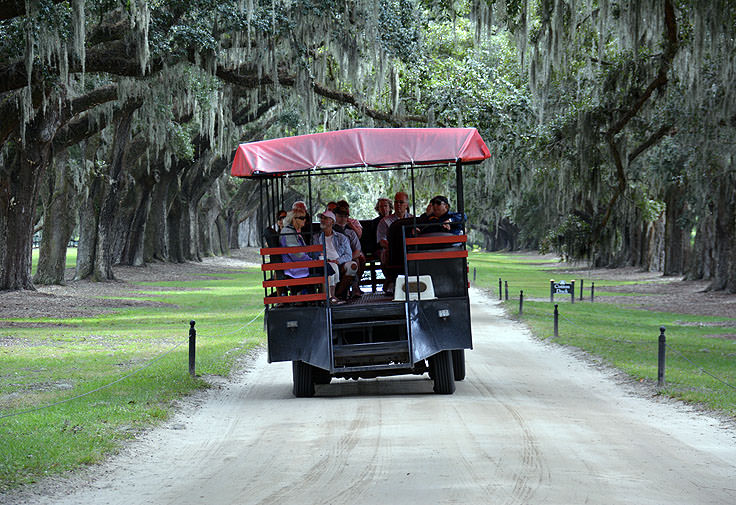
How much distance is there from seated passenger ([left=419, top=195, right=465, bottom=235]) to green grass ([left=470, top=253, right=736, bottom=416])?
3.56m

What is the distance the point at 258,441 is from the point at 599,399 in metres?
5.14

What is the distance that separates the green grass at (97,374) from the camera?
9117 millimetres

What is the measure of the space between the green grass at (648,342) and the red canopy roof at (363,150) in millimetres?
4346

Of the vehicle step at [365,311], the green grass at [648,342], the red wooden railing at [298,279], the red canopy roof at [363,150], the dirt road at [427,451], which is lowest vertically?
the green grass at [648,342]

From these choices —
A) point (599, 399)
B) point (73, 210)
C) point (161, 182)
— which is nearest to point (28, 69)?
point (599, 399)

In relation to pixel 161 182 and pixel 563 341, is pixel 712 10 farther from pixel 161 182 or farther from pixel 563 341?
pixel 161 182

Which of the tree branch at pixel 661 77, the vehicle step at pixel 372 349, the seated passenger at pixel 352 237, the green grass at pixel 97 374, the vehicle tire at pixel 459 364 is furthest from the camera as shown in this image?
the tree branch at pixel 661 77

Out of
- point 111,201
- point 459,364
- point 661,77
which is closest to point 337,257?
point 459,364

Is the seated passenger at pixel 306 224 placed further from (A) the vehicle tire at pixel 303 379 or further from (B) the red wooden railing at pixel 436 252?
(A) the vehicle tire at pixel 303 379

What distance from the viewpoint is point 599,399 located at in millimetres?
12852

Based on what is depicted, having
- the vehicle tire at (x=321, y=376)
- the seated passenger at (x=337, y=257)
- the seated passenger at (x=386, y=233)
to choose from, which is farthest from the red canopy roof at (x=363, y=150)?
the vehicle tire at (x=321, y=376)

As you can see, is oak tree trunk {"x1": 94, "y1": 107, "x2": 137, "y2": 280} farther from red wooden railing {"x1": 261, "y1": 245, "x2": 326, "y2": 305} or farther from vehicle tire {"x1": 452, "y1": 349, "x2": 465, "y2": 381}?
red wooden railing {"x1": 261, "y1": 245, "x2": 326, "y2": 305}

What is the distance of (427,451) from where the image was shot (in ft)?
29.1

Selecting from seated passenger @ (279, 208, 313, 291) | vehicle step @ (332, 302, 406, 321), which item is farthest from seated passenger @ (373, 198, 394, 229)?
vehicle step @ (332, 302, 406, 321)
